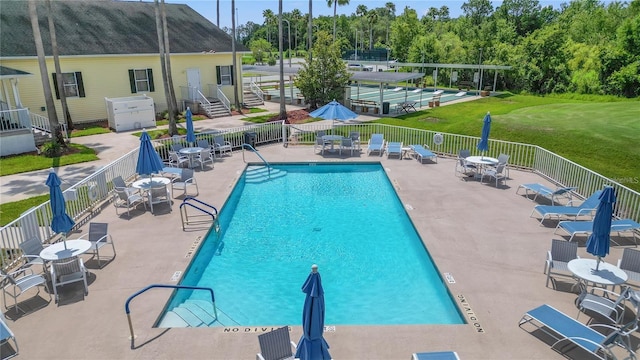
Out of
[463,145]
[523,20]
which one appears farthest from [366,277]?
[523,20]

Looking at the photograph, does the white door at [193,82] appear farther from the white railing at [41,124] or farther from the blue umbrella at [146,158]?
the blue umbrella at [146,158]

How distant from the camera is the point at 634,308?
830 cm

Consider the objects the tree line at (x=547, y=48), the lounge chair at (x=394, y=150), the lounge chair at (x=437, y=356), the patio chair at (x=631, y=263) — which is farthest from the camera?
the tree line at (x=547, y=48)

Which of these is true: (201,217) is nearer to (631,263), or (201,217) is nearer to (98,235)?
(98,235)

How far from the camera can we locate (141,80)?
1167 inches

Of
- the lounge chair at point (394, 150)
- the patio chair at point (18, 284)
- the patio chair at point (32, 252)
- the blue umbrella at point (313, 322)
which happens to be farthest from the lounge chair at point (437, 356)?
the lounge chair at point (394, 150)

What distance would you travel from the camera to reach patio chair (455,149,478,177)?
16844 millimetres

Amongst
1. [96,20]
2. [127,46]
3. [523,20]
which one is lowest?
[127,46]

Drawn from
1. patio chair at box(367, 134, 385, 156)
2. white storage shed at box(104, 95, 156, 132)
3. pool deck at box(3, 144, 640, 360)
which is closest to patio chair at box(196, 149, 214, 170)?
pool deck at box(3, 144, 640, 360)

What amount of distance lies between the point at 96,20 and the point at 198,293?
2729cm

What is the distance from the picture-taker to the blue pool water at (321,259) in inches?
359

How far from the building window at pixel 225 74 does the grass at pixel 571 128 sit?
13.2 m

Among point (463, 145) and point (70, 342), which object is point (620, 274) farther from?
point (463, 145)

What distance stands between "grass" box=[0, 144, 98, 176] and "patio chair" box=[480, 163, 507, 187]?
1728 cm
